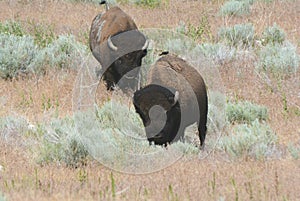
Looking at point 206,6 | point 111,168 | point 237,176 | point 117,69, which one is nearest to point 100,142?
point 111,168

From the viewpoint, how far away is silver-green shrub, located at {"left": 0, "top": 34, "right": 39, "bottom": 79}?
14.0 metres

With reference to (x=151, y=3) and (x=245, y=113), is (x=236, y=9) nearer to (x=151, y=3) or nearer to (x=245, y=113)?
(x=151, y=3)

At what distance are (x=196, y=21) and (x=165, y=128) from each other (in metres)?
9.76

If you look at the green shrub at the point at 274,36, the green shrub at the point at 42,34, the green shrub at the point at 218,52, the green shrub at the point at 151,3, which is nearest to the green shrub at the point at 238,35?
the green shrub at the point at 274,36

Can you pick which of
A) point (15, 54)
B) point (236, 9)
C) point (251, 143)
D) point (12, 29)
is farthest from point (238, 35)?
point (251, 143)

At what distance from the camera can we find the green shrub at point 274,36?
15938 millimetres

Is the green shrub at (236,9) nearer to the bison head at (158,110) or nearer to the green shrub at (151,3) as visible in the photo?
the green shrub at (151,3)

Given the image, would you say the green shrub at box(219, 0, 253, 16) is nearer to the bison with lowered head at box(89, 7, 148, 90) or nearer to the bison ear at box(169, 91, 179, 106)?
the bison with lowered head at box(89, 7, 148, 90)

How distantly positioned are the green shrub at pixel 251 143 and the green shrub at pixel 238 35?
6.34m

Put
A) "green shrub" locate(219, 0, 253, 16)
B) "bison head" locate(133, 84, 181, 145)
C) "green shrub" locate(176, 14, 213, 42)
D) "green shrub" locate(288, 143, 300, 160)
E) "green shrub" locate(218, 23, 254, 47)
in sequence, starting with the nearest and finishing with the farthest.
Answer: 1. "green shrub" locate(288, 143, 300, 160)
2. "bison head" locate(133, 84, 181, 145)
3. "green shrub" locate(218, 23, 254, 47)
4. "green shrub" locate(176, 14, 213, 42)
5. "green shrub" locate(219, 0, 253, 16)

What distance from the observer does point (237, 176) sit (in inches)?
308

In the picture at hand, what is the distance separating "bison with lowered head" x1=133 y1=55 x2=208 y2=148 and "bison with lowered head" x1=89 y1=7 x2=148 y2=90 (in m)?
3.21

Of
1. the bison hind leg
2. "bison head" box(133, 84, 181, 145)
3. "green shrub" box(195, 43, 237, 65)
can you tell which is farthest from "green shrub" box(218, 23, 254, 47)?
"bison head" box(133, 84, 181, 145)

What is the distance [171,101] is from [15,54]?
5799 mm
